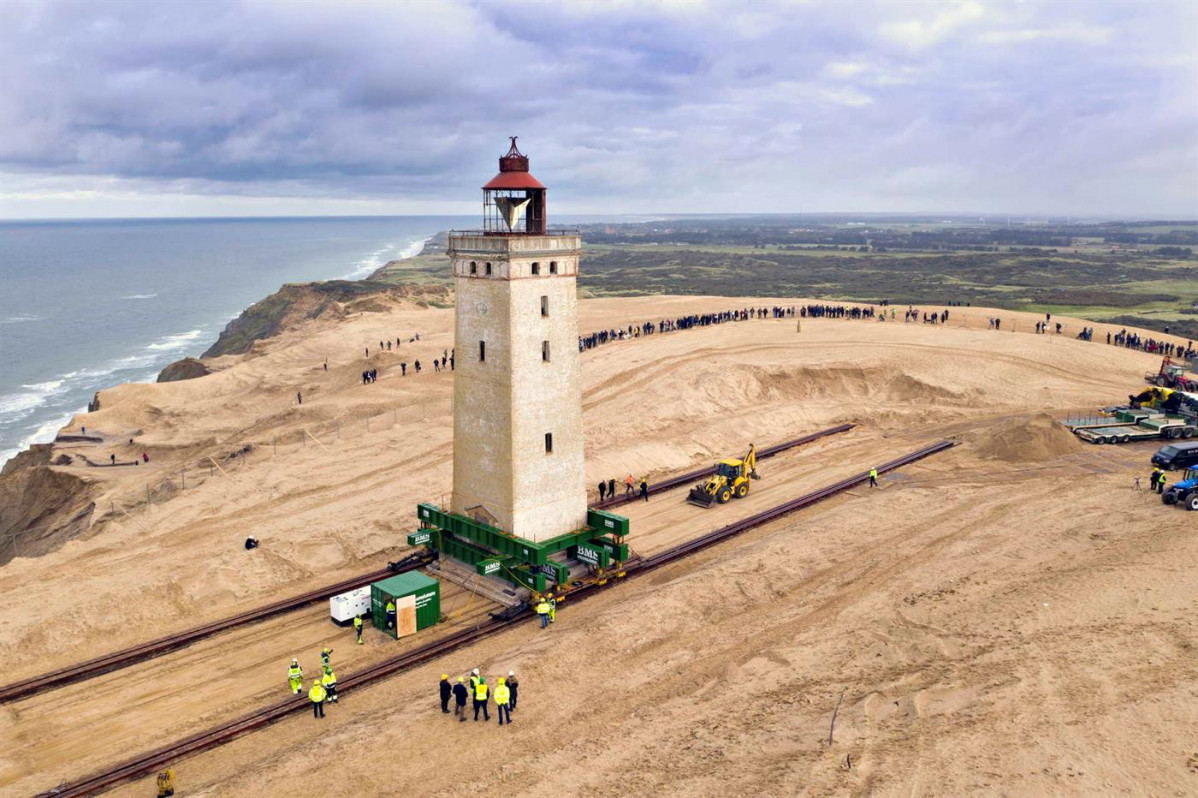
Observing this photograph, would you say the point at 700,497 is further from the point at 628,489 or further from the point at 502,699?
the point at 502,699

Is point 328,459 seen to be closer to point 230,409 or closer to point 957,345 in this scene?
point 230,409

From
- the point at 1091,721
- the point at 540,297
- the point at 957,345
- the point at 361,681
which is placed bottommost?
the point at 361,681

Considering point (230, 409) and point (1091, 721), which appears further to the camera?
point (230, 409)

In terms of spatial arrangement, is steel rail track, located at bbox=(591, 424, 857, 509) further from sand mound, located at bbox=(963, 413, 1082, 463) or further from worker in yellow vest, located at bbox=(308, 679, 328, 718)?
worker in yellow vest, located at bbox=(308, 679, 328, 718)

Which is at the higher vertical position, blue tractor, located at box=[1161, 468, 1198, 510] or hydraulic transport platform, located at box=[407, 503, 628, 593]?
blue tractor, located at box=[1161, 468, 1198, 510]

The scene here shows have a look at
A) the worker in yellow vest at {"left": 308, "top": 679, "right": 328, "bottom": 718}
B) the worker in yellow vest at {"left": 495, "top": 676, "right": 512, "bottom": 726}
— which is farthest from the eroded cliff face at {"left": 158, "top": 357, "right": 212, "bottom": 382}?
the worker in yellow vest at {"left": 495, "top": 676, "right": 512, "bottom": 726}

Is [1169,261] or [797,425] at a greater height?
[1169,261]

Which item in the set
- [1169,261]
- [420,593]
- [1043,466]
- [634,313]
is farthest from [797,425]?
[1169,261]

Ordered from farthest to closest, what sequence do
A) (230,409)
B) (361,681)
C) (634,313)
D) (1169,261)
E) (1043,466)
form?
(1169,261) → (634,313) → (230,409) → (1043,466) → (361,681)
